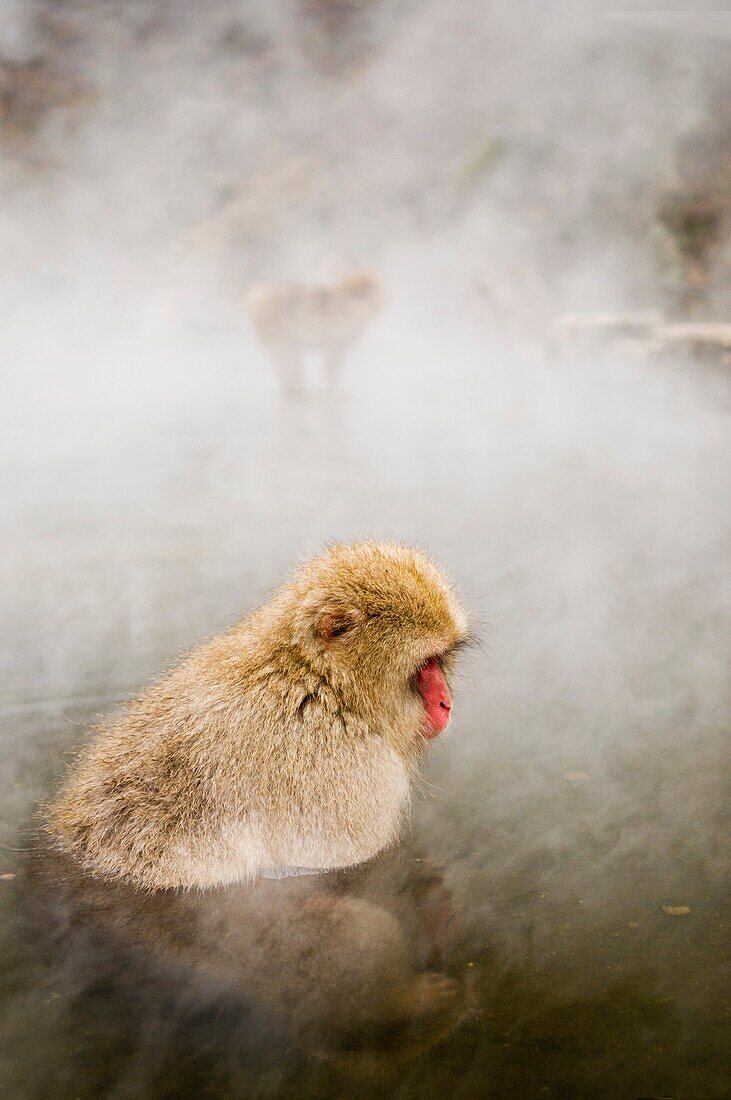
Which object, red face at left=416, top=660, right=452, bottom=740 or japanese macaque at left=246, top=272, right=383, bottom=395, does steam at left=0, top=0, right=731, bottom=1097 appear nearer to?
red face at left=416, top=660, right=452, bottom=740

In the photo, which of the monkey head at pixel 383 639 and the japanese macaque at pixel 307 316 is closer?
the monkey head at pixel 383 639

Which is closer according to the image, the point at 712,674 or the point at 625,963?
the point at 625,963

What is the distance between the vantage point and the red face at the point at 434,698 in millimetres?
1855

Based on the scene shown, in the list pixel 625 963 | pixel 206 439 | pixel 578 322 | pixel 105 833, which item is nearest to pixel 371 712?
pixel 105 833

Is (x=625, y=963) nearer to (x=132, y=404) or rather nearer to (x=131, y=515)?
(x=131, y=515)

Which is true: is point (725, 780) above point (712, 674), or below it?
below

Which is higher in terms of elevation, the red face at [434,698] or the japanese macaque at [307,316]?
the japanese macaque at [307,316]

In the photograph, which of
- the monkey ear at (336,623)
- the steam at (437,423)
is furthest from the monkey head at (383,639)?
the steam at (437,423)

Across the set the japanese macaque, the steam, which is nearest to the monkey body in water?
the steam

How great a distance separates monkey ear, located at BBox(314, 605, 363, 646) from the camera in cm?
182

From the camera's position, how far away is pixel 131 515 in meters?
3.96

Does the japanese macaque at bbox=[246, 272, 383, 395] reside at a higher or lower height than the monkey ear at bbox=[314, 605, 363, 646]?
higher

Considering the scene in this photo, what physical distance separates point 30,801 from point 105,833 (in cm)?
32

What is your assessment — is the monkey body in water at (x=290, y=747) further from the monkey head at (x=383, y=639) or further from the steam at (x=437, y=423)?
the steam at (x=437, y=423)
